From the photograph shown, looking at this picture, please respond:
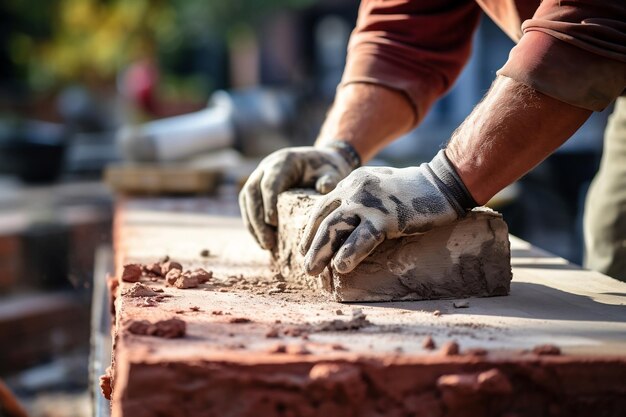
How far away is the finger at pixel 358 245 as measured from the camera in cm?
176

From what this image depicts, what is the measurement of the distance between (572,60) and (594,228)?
1.40 meters

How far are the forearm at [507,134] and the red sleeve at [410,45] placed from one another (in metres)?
0.72

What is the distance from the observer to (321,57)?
46.7 feet

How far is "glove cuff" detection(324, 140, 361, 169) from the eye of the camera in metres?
2.46

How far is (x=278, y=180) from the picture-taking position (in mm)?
2270

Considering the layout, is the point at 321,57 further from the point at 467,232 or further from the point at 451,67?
the point at 467,232

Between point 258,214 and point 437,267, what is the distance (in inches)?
24.6

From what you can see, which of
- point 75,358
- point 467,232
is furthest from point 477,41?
point 467,232

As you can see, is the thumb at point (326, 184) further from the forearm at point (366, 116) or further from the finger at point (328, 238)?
the finger at point (328, 238)

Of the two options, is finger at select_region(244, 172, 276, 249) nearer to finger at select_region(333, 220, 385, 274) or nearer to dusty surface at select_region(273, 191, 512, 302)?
dusty surface at select_region(273, 191, 512, 302)

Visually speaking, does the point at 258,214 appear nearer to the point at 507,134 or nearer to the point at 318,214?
the point at 318,214

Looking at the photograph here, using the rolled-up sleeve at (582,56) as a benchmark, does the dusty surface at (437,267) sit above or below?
below

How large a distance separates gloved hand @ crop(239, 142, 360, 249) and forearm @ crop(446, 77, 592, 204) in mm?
549

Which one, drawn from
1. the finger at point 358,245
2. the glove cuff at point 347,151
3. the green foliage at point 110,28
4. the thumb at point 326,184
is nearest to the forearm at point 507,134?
the finger at point 358,245
